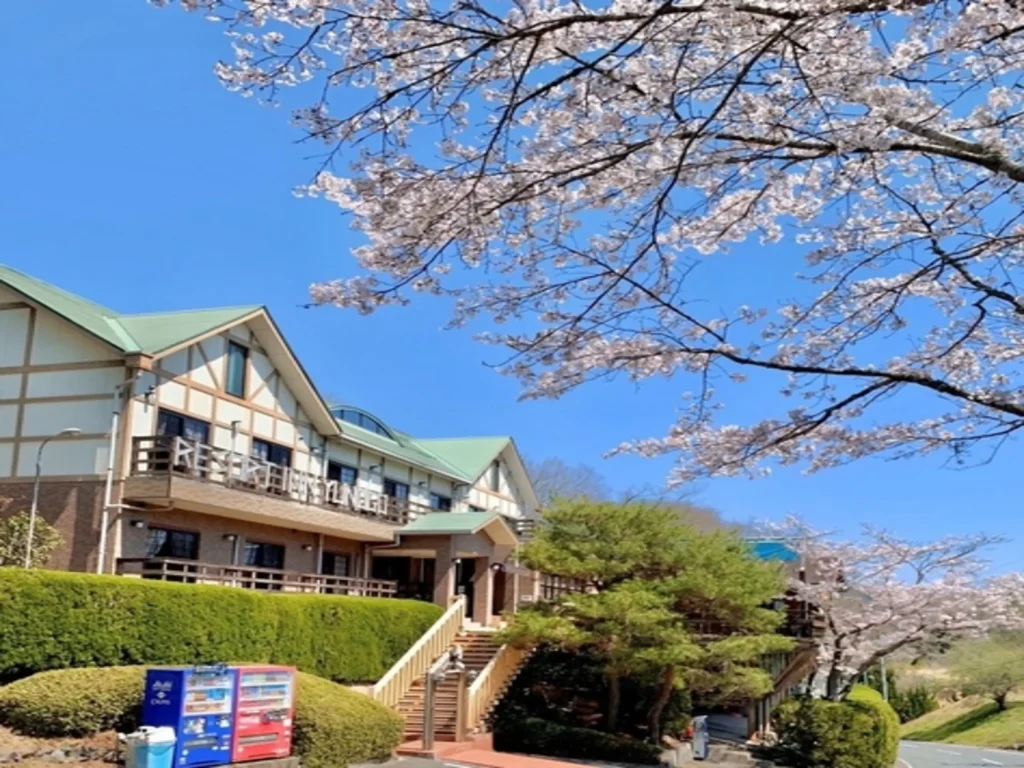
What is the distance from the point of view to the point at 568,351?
5934 mm

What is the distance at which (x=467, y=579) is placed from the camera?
27688mm

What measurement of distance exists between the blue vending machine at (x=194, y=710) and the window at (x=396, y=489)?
15409 millimetres

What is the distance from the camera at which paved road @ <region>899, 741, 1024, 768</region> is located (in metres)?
27.7

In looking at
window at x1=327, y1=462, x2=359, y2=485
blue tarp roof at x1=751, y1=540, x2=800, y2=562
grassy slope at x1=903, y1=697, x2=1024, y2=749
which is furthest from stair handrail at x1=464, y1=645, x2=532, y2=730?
grassy slope at x1=903, y1=697, x2=1024, y2=749

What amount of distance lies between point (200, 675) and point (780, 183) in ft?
27.7

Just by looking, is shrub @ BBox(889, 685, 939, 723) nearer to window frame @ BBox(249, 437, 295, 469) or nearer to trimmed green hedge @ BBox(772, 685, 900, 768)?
trimmed green hedge @ BBox(772, 685, 900, 768)

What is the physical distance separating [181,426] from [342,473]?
6.31 metres

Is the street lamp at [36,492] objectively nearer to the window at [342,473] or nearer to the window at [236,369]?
the window at [236,369]

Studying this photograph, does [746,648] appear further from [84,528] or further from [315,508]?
[84,528]

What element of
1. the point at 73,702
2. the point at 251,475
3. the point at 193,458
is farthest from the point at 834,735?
the point at 73,702

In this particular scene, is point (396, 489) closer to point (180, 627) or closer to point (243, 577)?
point (243, 577)

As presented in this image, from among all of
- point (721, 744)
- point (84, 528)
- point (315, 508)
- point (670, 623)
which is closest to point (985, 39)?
point (670, 623)

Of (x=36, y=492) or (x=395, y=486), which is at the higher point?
(x=395, y=486)

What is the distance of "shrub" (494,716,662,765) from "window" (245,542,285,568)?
6460 mm
